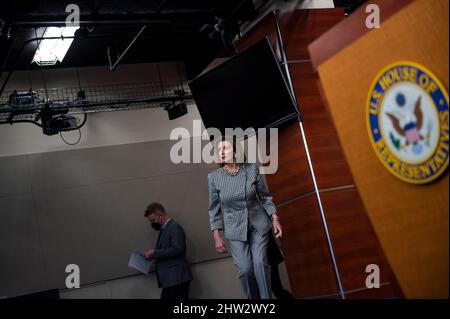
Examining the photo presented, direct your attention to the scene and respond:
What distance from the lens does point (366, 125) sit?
214 cm

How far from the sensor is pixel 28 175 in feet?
23.9

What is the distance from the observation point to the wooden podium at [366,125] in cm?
188

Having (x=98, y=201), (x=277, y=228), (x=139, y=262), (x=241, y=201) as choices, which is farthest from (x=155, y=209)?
(x=277, y=228)

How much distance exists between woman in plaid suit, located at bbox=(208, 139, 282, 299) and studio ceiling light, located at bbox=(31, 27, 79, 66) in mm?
2968

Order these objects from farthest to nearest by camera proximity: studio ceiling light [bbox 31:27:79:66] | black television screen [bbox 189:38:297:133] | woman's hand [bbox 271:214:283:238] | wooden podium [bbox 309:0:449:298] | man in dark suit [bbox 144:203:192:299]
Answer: man in dark suit [bbox 144:203:192:299] → studio ceiling light [bbox 31:27:79:66] → black television screen [bbox 189:38:297:133] → woman's hand [bbox 271:214:283:238] → wooden podium [bbox 309:0:449:298]

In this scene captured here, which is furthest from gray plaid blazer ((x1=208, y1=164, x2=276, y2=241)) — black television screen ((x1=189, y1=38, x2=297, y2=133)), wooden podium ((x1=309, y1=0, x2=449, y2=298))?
wooden podium ((x1=309, y1=0, x2=449, y2=298))

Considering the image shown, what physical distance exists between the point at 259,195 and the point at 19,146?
4069 mm

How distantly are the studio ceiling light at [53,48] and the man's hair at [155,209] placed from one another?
6.54ft

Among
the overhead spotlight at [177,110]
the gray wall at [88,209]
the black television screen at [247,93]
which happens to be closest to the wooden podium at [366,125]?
the black television screen at [247,93]

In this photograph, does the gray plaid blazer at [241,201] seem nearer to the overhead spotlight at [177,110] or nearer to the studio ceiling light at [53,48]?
the studio ceiling light at [53,48]

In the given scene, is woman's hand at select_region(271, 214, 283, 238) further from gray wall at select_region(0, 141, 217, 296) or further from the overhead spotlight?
gray wall at select_region(0, 141, 217, 296)

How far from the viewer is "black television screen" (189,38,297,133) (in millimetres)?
4719
